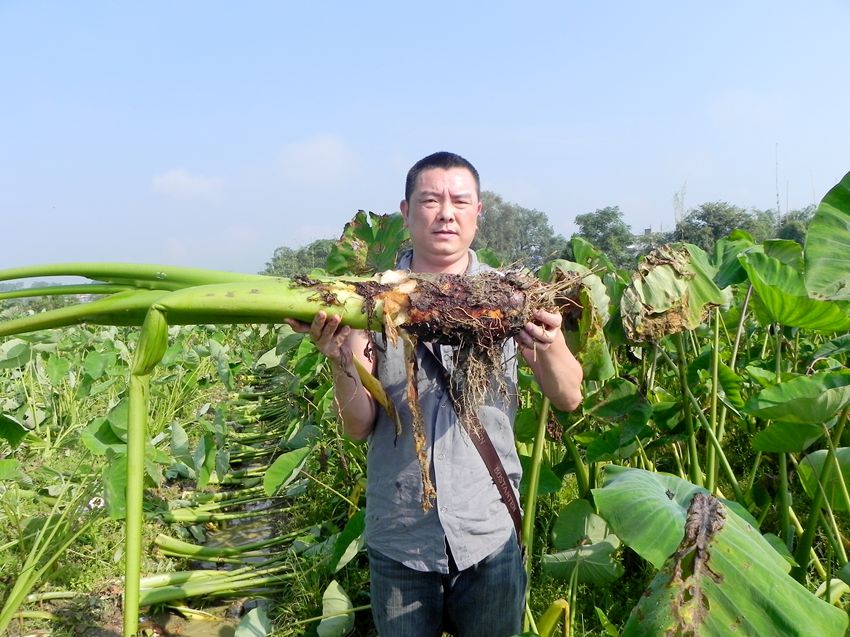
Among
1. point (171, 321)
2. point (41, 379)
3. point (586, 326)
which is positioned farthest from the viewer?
point (41, 379)

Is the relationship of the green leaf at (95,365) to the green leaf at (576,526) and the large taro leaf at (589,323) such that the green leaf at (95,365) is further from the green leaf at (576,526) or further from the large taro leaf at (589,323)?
the large taro leaf at (589,323)

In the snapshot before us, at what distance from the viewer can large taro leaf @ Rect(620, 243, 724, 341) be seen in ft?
6.46

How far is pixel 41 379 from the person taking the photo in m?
5.43

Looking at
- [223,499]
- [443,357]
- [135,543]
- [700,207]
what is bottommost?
[223,499]

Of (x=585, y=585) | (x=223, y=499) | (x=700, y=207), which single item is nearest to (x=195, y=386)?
(x=223, y=499)

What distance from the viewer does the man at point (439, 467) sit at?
5.19 ft

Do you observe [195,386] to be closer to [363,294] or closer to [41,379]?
[41,379]

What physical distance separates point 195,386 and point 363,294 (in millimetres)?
4825

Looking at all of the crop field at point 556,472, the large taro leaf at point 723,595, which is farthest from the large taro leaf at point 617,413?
the large taro leaf at point 723,595

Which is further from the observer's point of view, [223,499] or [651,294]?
[223,499]

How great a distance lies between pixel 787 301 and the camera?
1924 mm

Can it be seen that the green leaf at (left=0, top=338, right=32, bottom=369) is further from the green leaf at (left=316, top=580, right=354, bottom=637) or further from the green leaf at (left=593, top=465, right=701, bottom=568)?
the green leaf at (left=593, top=465, right=701, bottom=568)

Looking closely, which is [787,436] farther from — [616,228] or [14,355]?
[616,228]

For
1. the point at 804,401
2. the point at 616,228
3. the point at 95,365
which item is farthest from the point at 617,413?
the point at 616,228
